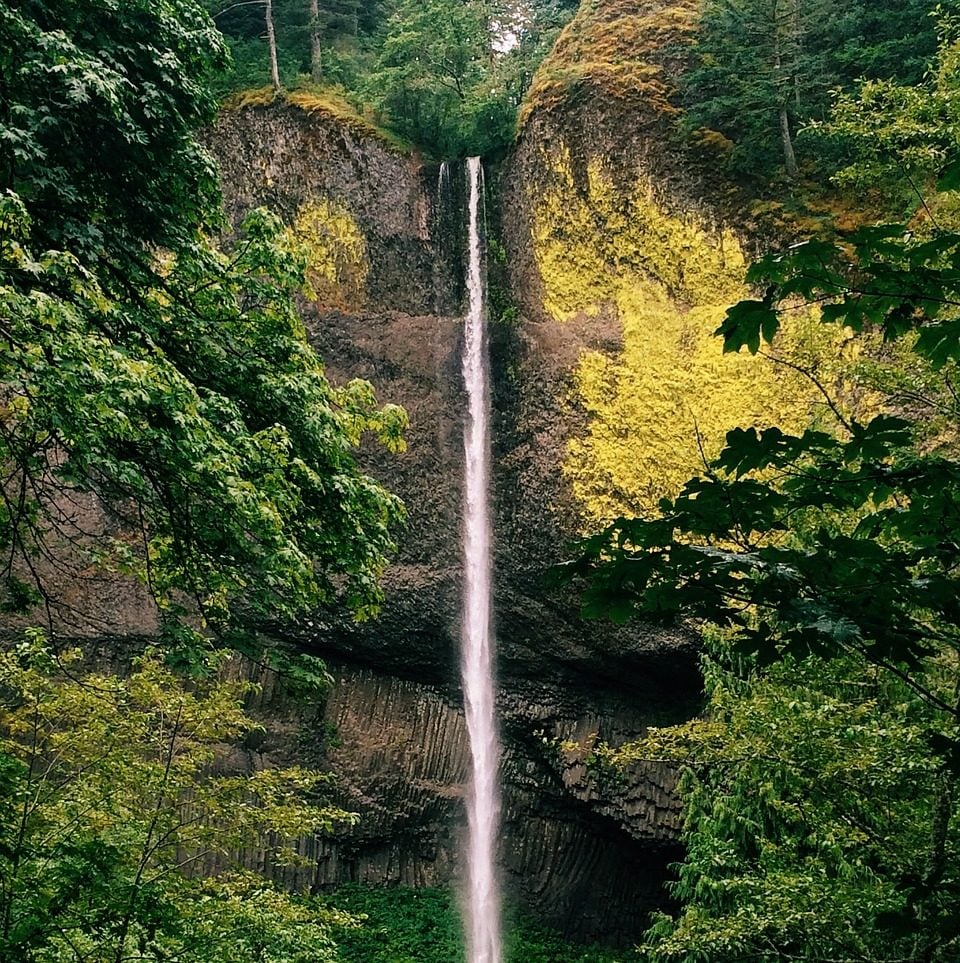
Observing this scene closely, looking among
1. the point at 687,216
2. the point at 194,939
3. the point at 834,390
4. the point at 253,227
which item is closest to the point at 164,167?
the point at 253,227

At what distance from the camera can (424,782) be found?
14562 millimetres

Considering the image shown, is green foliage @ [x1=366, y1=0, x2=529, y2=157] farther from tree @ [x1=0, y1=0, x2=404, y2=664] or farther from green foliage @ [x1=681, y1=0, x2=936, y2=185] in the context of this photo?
tree @ [x1=0, y1=0, x2=404, y2=664]

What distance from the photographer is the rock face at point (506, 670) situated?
13992mm

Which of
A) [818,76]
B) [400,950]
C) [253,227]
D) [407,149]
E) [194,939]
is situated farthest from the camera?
[407,149]

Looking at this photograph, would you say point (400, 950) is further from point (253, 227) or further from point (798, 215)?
point (798, 215)

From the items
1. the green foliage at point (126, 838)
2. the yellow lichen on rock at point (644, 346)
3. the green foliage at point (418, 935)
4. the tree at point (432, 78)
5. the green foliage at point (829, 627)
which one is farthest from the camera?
the tree at point (432, 78)

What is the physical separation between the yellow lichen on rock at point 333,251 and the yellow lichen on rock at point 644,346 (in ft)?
11.5

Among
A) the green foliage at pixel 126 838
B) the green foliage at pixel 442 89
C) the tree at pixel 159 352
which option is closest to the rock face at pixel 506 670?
the green foliage at pixel 442 89

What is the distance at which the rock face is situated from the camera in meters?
14.0

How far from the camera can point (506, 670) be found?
14.7 m

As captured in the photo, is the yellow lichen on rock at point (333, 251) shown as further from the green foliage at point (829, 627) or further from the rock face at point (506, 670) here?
the green foliage at point (829, 627)

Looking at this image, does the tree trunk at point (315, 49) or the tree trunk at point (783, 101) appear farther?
the tree trunk at point (315, 49)

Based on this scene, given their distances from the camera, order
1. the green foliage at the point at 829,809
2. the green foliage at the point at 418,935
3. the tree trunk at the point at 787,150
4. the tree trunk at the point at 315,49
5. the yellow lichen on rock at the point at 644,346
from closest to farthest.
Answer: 1. the green foliage at the point at 829,809
2. the green foliage at the point at 418,935
3. the yellow lichen on rock at the point at 644,346
4. the tree trunk at the point at 787,150
5. the tree trunk at the point at 315,49

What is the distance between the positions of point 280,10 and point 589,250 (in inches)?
456
